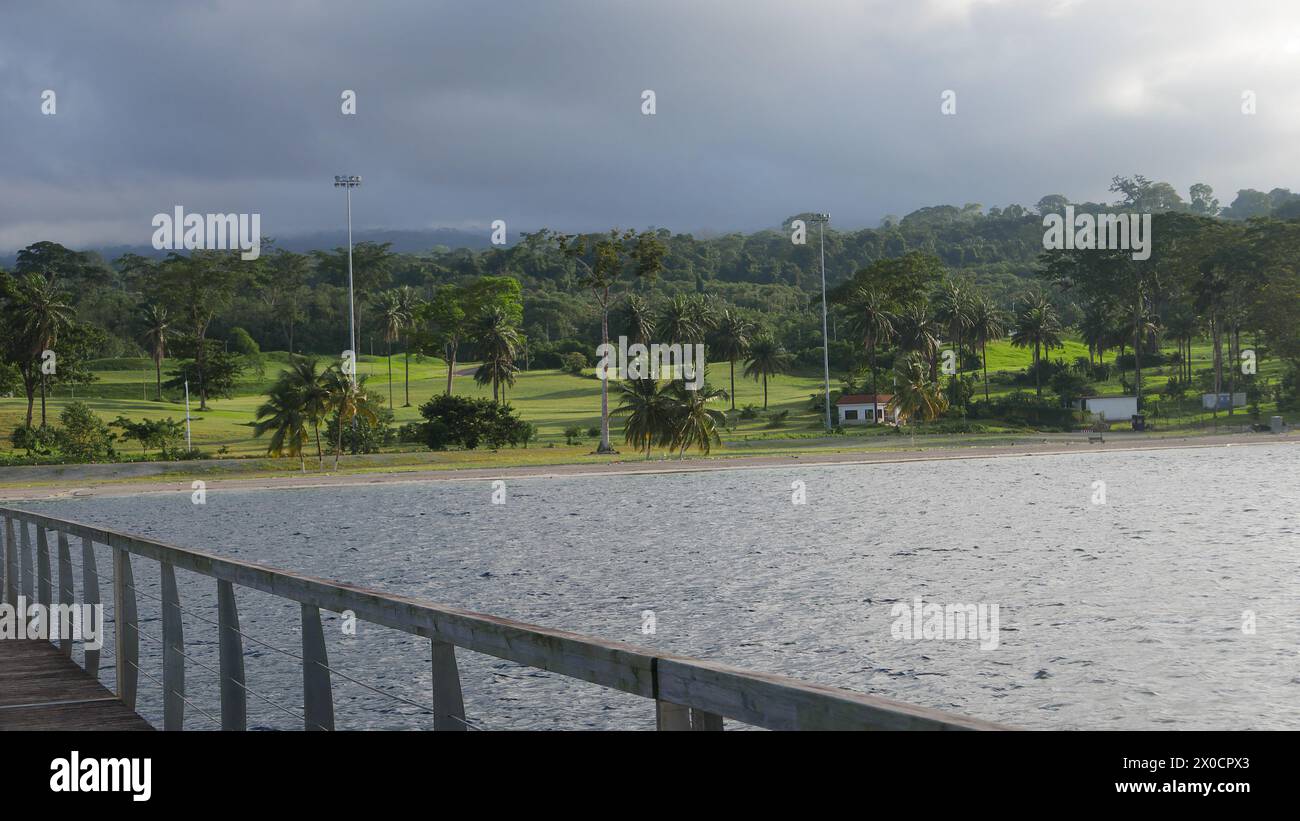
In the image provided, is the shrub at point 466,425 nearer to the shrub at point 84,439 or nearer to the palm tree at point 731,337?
the shrub at point 84,439

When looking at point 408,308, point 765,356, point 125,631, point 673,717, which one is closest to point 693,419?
point 765,356

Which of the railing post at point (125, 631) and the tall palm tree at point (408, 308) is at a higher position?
the tall palm tree at point (408, 308)

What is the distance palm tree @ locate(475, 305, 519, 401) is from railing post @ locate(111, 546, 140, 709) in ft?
321

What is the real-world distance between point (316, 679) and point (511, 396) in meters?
119

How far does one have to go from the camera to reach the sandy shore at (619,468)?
185 ft

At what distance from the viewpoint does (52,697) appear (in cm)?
890

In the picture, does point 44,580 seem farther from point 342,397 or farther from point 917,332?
point 917,332

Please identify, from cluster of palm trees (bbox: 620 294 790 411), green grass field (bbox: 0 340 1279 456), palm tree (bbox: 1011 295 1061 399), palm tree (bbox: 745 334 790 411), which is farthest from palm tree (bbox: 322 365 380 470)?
palm tree (bbox: 1011 295 1061 399)

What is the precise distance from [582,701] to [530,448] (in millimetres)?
62602

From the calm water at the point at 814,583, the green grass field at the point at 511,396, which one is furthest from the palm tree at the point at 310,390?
the green grass field at the point at 511,396

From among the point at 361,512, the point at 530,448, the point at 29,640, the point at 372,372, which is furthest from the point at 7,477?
the point at 372,372

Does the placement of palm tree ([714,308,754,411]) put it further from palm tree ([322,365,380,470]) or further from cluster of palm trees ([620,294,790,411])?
palm tree ([322,365,380,470])

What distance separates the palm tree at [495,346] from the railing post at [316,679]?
332 feet
